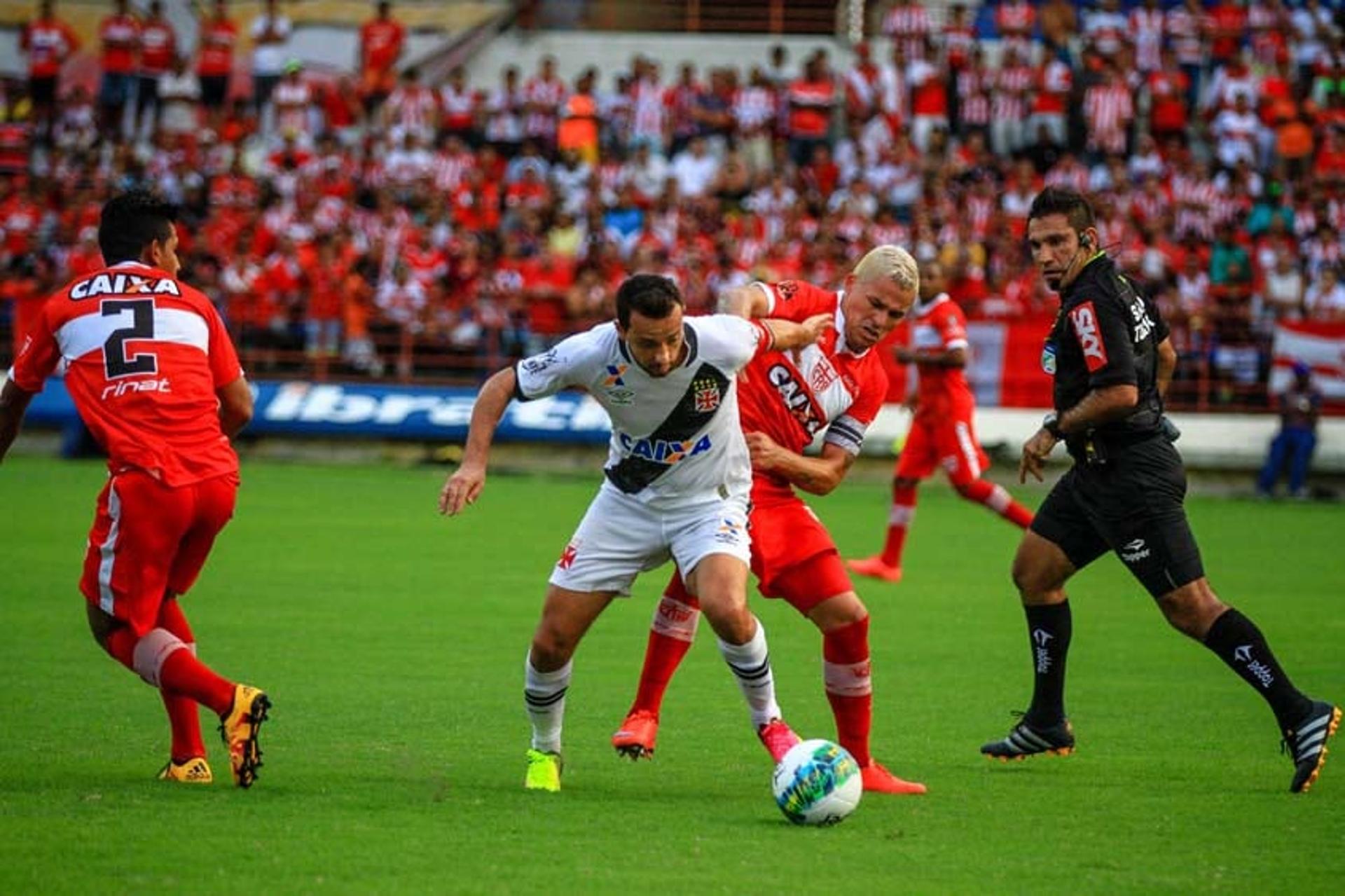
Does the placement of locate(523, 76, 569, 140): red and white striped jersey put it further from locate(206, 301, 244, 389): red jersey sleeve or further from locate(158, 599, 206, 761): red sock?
locate(158, 599, 206, 761): red sock

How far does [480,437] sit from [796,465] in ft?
4.06

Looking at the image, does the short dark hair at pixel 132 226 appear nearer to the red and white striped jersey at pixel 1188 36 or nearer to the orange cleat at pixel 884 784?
the orange cleat at pixel 884 784

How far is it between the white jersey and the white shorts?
5cm

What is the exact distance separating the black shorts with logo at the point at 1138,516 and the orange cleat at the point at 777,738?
1.59m

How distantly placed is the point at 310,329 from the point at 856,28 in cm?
1188

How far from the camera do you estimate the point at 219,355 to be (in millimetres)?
7656

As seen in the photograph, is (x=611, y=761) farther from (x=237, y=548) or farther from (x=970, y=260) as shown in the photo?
(x=970, y=260)

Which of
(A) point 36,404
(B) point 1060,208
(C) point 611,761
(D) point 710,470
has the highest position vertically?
(B) point 1060,208

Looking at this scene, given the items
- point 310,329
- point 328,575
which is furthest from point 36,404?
point 328,575

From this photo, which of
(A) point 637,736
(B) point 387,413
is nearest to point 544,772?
(A) point 637,736

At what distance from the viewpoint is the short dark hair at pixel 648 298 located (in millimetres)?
7047

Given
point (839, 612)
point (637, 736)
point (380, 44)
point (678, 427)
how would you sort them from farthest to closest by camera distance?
point (380, 44) < point (637, 736) < point (839, 612) < point (678, 427)

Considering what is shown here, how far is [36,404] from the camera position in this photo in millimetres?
24422

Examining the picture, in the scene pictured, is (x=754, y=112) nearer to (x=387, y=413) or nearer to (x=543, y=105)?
(x=543, y=105)
